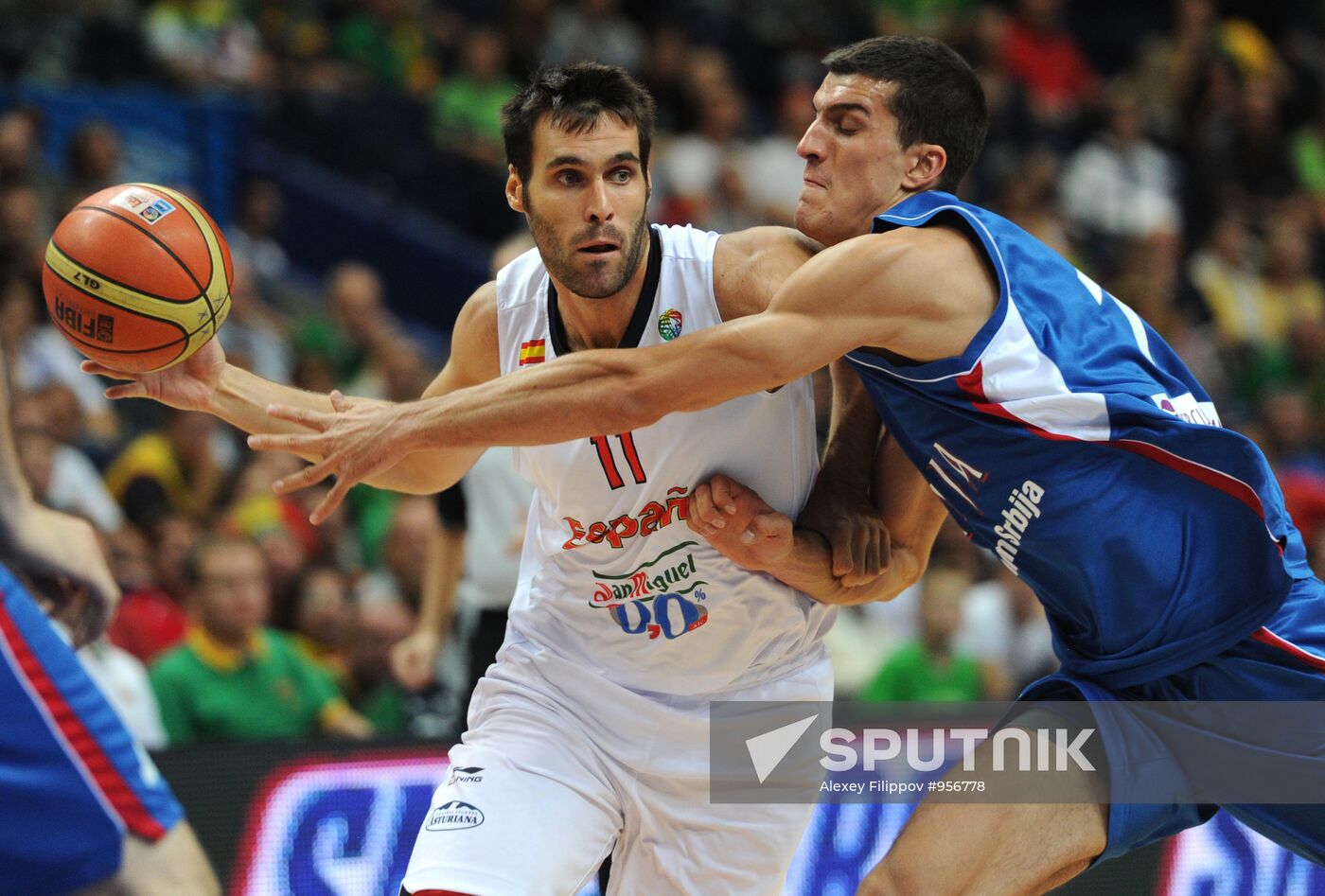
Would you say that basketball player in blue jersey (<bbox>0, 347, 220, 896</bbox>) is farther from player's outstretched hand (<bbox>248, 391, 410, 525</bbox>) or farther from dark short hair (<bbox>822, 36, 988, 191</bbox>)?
dark short hair (<bbox>822, 36, 988, 191</bbox>)

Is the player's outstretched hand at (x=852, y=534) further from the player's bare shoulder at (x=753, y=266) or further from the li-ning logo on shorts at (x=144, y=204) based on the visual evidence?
the li-ning logo on shorts at (x=144, y=204)

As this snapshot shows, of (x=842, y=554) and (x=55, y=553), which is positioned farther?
(x=842, y=554)

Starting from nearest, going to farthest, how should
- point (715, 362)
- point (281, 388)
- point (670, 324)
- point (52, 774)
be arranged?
1. point (52, 774)
2. point (715, 362)
3. point (670, 324)
4. point (281, 388)

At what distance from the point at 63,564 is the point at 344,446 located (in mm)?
651

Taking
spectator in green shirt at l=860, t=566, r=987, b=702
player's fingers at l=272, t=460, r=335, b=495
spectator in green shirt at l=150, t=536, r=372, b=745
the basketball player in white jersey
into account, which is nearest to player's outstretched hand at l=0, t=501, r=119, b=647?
player's fingers at l=272, t=460, r=335, b=495

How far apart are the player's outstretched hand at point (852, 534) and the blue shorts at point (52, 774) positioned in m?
1.74

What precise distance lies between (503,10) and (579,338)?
9.29 metres

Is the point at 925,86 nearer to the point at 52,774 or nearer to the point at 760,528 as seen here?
the point at 760,528

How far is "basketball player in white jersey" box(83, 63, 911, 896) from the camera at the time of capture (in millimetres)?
3803

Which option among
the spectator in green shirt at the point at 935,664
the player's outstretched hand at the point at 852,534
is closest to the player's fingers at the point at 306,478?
the player's outstretched hand at the point at 852,534

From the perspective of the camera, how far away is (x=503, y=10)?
12617mm

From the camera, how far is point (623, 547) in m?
3.93

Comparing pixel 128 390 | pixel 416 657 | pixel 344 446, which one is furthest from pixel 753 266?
pixel 416 657

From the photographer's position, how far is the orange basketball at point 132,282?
3789 millimetres
